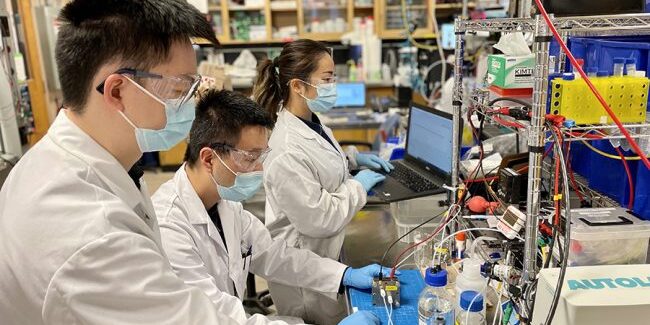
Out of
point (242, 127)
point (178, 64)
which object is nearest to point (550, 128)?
point (178, 64)

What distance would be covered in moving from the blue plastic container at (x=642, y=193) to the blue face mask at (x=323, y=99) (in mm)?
1159

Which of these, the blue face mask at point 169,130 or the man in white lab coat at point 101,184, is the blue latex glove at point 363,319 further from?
the blue face mask at point 169,130

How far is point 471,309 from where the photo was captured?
125 cm

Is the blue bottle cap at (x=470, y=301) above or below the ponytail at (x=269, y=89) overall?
below

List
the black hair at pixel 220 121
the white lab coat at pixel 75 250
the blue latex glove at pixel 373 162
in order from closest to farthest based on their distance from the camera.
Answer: the white lab coat at pixel 75 250 → the black hair at pixel 220 121 → the blue latex glove at pixel 373 162

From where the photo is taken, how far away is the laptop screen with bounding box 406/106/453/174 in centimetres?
216

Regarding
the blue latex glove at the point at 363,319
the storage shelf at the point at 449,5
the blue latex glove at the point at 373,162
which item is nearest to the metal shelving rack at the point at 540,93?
the blue latex glove at the point at 363,319

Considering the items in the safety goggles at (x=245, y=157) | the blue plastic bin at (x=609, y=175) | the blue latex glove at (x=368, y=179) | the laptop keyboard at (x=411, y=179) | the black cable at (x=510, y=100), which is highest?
the black cable at (x=510, y=100)

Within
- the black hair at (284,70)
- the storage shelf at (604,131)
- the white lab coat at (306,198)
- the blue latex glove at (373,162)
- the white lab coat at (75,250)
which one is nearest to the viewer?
the white lab coat at (75,250)

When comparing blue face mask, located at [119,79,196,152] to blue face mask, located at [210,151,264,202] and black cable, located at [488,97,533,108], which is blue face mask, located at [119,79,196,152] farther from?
black cable, located at [488,97,533,108]

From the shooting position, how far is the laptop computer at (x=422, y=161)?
2.07 metres

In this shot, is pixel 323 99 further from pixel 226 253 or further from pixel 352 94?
pixel 352 94

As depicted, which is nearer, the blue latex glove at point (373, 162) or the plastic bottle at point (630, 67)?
the plastic bottle at point (630, 67)

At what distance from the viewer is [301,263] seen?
1.80 meters
